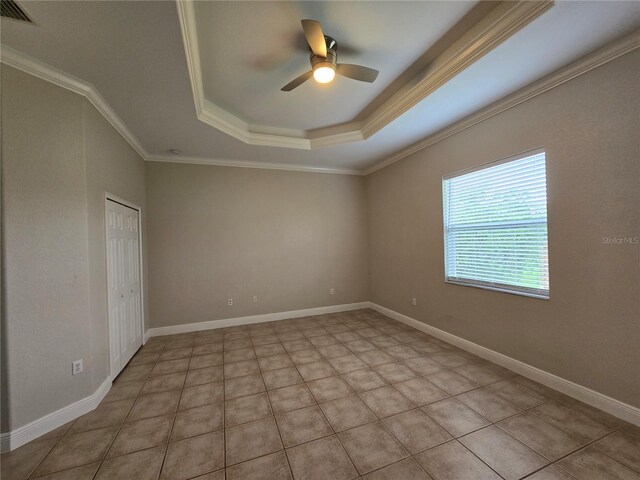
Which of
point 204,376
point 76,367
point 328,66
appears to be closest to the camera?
point 328,66

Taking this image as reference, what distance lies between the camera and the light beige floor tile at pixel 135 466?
157 cm

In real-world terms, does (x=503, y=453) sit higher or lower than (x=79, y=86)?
lower

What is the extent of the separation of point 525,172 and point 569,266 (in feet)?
3.15

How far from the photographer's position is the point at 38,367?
190cm

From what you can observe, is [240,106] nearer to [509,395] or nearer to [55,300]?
[55,300]

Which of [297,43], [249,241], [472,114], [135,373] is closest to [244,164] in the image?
[249,241]

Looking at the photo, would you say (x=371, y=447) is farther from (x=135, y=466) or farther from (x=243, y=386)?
(x=135, y=466)

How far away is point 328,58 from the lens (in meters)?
2.02

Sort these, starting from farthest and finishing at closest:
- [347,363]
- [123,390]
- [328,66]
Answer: [347,363] < [123,390] < [328,66]

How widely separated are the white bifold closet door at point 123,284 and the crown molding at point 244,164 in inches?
39.4

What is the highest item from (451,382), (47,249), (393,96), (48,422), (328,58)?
(393,96)

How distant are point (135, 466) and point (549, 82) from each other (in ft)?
14.2

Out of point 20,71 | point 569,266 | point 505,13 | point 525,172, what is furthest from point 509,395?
point 20,71

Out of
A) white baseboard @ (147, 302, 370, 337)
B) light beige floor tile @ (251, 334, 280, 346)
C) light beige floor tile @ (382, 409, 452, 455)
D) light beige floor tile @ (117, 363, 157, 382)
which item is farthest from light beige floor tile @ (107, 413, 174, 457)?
white baseboard @ (147, 302, 370, 337)
